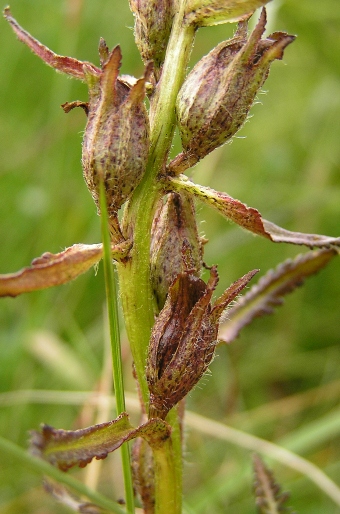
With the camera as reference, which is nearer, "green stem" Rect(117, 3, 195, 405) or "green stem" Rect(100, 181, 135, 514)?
"green stem" Rect(100, 181, 135, 514)

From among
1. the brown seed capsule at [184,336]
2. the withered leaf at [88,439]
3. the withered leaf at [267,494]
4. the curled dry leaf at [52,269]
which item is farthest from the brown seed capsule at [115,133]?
the withered leaf at [267,494]

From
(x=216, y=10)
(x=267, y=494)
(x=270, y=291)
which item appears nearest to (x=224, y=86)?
(x=216, y=10)

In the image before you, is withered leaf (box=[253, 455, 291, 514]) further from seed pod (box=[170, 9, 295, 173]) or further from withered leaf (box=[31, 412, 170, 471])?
seed pod (box=[170, 9, 295, 173])

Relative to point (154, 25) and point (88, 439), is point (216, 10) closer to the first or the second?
point (154, 25)

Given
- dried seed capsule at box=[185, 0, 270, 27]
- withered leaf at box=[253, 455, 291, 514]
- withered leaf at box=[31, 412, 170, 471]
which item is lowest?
withered leaf at box=[253, 455, 291, 514]

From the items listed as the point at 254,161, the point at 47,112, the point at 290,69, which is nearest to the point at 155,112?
the point at 47,112

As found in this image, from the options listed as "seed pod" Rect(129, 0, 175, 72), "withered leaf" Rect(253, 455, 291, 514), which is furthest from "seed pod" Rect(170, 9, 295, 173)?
"withered leaf" Rect(253, 455, 291, 514)
